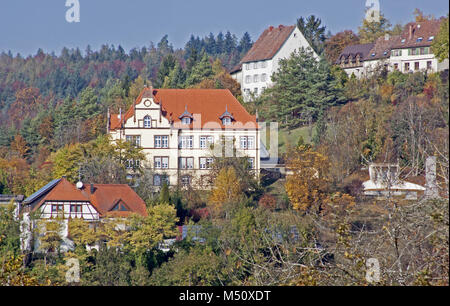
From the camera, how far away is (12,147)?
5925 centimetres

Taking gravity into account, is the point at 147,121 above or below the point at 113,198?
above

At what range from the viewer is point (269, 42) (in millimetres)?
66938

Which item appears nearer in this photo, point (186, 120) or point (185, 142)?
point (185, 142)

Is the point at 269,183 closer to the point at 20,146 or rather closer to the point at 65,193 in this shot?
the point at 65,193

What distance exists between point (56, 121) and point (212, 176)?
67.8 ft

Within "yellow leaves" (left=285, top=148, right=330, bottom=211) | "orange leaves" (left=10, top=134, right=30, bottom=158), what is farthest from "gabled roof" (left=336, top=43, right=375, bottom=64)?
"yellow leaves" (left=285, top=148, right=330, bottom=211)

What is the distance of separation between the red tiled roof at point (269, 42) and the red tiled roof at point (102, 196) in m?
25.5

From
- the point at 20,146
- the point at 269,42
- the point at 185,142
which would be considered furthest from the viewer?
the point at 269,42

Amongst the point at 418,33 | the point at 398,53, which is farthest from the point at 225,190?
the point at 418,33

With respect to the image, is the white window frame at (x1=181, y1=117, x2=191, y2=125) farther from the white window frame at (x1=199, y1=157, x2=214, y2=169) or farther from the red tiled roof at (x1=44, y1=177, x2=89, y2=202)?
the red tiled roof at (x1=44, y1=177, x2=89, y2=202)

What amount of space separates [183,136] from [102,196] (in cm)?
798

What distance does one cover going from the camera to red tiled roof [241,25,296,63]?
64.5 metres

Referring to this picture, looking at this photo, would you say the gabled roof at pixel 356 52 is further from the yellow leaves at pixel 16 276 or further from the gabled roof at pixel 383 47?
the yellow leaves at pixel 16 276
